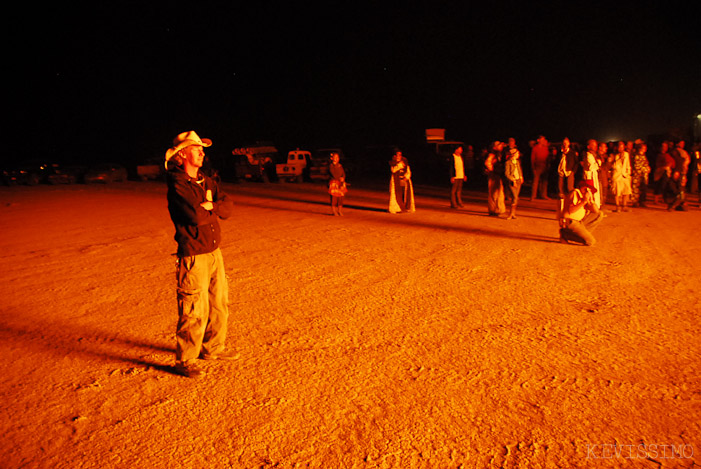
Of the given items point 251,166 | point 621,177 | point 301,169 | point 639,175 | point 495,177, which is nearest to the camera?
point 495,177

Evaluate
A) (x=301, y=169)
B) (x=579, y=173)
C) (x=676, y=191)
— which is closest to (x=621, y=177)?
(x=676, y=191)

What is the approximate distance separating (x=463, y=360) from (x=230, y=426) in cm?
202

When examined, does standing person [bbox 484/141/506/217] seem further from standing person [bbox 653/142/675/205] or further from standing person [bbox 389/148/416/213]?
Answer: standing person [bbox 653/142/675/205]

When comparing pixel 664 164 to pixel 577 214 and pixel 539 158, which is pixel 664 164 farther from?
pixel 577 214

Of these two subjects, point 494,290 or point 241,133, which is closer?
point 494,290

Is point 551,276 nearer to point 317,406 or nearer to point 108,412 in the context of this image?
point 317,406

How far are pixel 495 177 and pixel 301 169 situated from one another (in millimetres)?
13869

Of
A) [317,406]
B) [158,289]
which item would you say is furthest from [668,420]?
[158,289]

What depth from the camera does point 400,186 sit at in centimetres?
1357

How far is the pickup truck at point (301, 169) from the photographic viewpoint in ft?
80.3

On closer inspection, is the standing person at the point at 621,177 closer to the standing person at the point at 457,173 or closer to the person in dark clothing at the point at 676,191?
the person in dark clothing at the point at 676,191

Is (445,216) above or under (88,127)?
under

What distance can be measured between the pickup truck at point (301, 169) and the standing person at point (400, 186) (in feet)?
36.0

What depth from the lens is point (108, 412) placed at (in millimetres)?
3711
